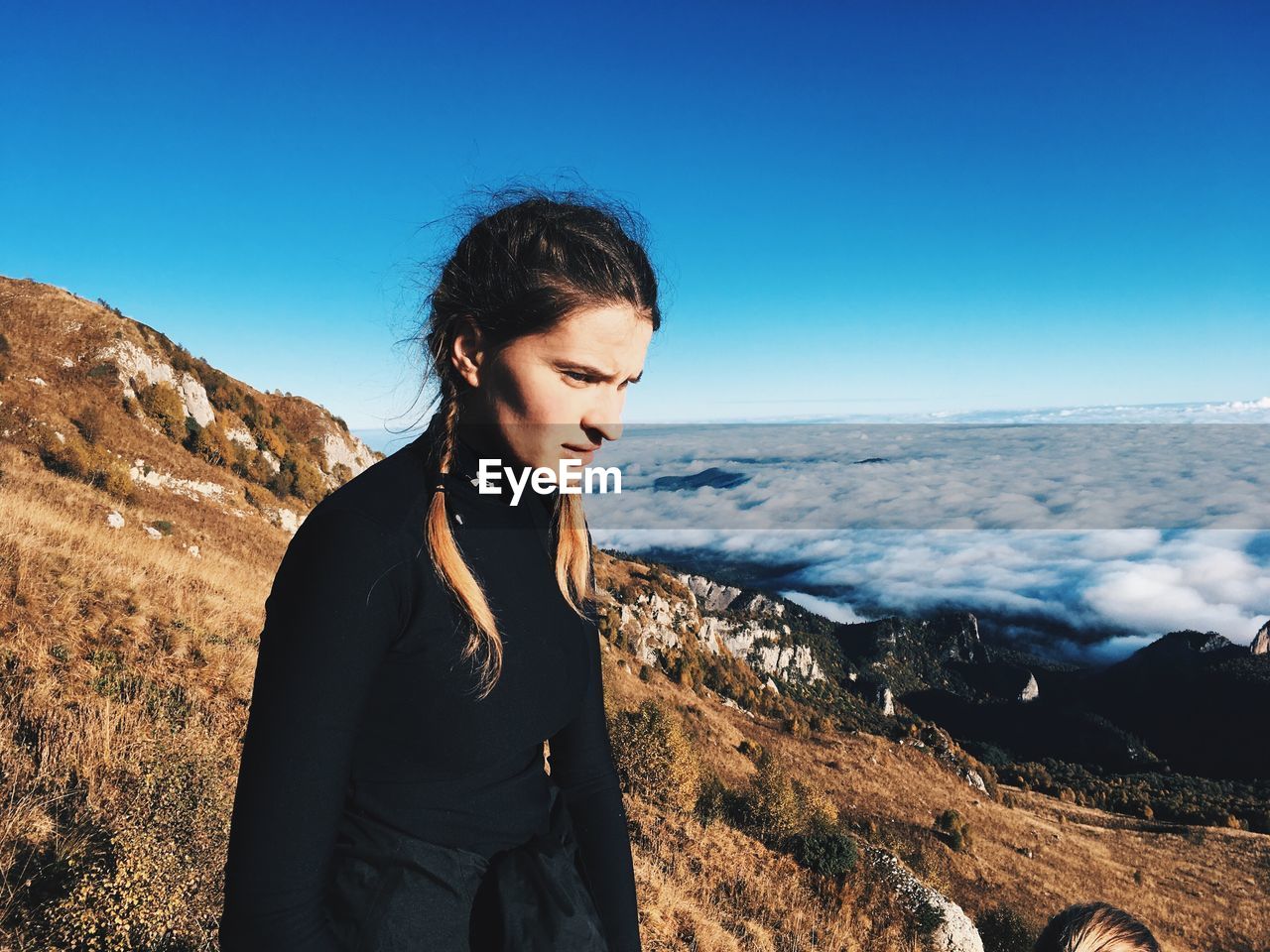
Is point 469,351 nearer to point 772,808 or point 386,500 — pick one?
point 386,500

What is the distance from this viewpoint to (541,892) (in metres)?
1.22

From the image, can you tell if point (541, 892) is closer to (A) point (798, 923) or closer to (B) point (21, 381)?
(A) point (798, 923)

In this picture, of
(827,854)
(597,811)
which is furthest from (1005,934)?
(597,811)

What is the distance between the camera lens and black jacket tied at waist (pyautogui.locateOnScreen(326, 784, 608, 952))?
1.07 meters

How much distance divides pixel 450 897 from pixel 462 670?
1.40ft

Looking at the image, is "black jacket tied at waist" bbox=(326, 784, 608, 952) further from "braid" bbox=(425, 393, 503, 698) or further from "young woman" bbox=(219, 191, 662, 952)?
"braid" bbox=(425, 393, 503, 698)

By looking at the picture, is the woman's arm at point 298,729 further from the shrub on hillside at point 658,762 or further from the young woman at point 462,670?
the shrub on hillside at point 658,762

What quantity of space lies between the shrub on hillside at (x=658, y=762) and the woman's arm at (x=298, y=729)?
15.0 meters

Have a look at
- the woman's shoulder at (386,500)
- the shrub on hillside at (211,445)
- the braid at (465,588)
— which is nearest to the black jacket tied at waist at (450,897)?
the braid at (465,588)

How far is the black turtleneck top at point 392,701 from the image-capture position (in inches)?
36.4

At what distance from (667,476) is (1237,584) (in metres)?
196

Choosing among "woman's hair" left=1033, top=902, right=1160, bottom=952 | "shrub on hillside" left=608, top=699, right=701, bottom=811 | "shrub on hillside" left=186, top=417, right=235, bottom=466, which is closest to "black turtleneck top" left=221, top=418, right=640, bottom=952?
"woman's hair" left=1033, top=902, right=1160, bottom=952

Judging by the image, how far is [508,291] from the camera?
4.17 ft

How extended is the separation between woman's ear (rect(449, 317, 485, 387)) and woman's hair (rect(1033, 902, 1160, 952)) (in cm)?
325
